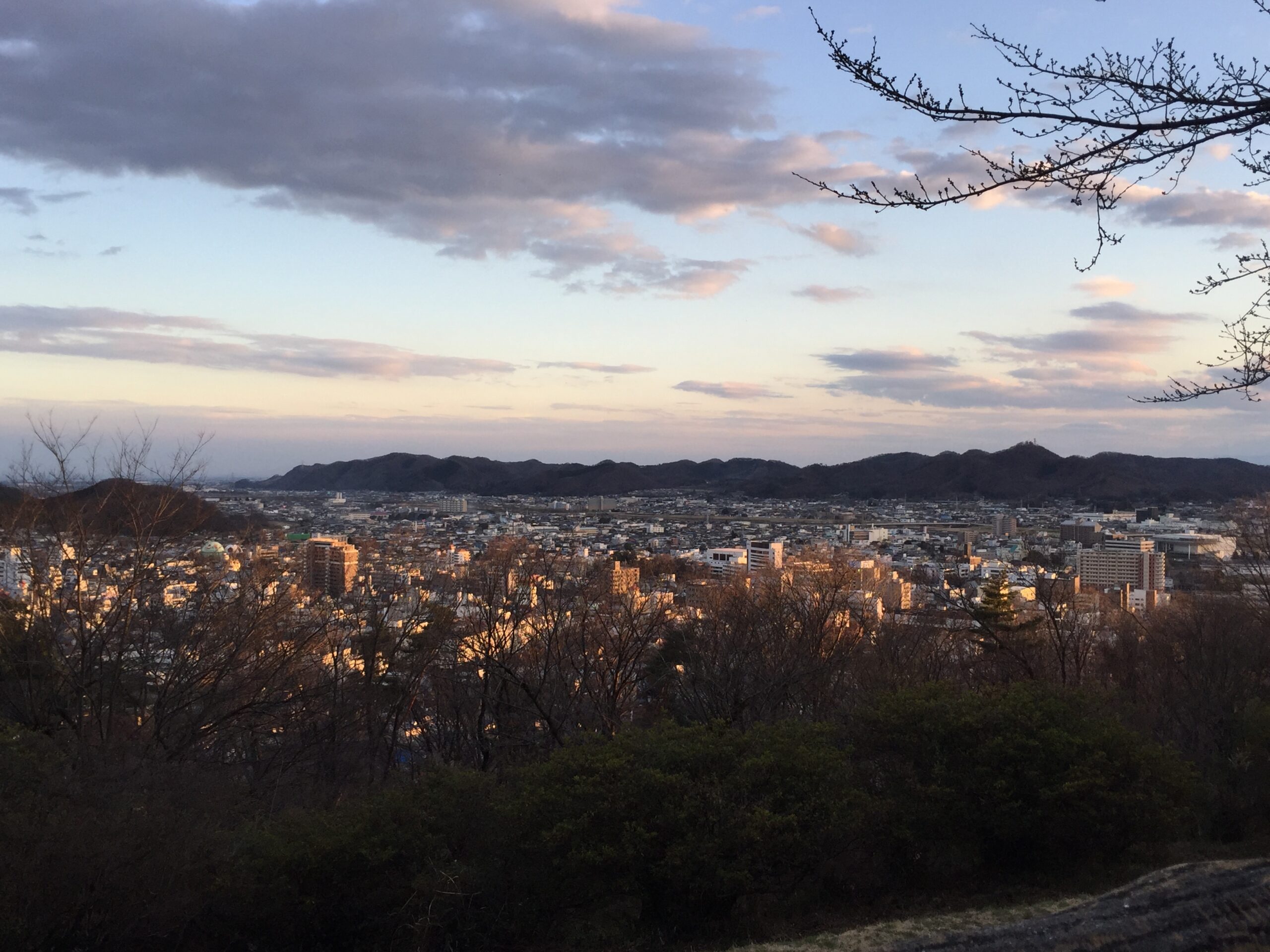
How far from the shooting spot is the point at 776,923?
8102 millimetres

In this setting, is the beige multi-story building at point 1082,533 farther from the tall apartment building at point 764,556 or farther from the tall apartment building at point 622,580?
the tall apartment building at point 622,580

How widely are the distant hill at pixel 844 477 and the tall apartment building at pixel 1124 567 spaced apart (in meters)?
41.6

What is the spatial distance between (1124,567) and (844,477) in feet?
214

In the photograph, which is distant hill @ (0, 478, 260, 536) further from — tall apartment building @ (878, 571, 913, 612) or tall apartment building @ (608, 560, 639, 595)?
tall apartment building @ (878, 571, 913, 612)

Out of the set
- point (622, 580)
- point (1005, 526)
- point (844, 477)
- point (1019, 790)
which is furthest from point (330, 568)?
point (844, 477)

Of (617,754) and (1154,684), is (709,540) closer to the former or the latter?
Result: (1154,684)

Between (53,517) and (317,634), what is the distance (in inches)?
153

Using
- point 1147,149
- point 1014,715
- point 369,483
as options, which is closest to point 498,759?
point 1014,715

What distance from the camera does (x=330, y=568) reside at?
20.4m

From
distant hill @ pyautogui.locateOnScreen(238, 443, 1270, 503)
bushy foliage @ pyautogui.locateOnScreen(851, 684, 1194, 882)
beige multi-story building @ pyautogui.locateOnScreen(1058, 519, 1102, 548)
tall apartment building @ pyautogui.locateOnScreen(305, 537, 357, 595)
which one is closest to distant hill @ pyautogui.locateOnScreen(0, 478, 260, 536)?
tall apartment building @ pyautogui.locateOnScreen(305, 537, 357, 595)

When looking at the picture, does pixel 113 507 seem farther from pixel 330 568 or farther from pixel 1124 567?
pixel 1124 567

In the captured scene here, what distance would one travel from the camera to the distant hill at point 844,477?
85938mm

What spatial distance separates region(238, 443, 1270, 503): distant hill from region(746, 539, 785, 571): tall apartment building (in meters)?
51.2

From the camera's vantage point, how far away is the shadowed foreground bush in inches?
300
